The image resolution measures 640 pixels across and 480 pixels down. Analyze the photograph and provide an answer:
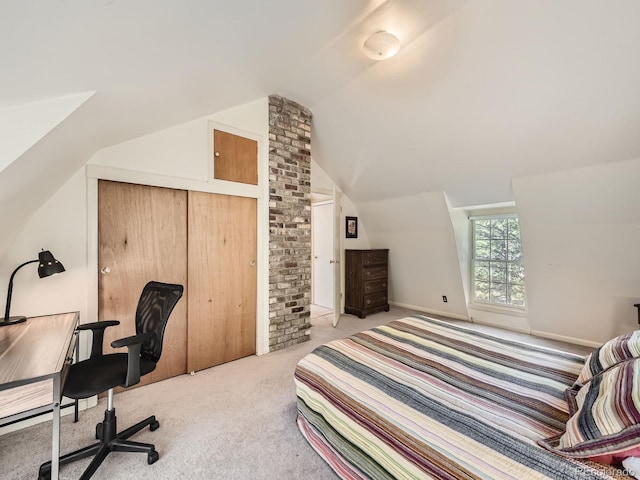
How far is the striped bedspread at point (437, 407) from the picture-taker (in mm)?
1001

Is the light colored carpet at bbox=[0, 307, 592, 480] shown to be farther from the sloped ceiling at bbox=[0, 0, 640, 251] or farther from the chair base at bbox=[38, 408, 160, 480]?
the sloped ceiling at bbox=[0, 0, 640, 251]

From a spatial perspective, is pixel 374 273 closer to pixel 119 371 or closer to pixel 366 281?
pixel 366 281

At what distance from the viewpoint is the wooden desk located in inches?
44.3

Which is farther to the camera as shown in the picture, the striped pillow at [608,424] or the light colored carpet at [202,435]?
the light colored carpet at [202,435]

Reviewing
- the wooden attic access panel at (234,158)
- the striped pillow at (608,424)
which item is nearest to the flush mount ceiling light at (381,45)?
the wooden attic access panel at (234,158)

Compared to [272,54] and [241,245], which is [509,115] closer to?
[272,54]

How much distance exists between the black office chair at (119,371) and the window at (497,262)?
14.0 feet

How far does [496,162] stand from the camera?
121 inches

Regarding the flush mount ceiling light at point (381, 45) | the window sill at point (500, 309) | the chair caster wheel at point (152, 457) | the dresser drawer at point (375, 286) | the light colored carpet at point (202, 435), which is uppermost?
the flush mount ceiling light at point (381, 45)

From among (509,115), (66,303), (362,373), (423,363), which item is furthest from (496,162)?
(66,303)

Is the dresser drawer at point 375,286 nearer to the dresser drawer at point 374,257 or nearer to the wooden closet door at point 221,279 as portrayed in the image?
the dresser drawer at point 374,257

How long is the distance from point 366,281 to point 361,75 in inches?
119

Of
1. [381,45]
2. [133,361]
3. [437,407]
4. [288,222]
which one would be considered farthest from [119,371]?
[381,45]

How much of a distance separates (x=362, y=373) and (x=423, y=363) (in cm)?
39
